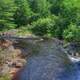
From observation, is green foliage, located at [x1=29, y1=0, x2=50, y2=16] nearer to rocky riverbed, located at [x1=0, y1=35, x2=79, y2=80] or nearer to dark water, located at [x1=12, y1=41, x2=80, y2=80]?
rocky riverbed, located at [x1=0, y1=35, x2=79, y2=80]

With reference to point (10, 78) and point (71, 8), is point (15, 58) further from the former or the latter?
point (71, 8)

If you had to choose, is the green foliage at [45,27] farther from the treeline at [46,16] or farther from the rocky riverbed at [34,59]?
the rocky riverbed at [34,59]

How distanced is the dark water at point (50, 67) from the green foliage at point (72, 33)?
4771 mm

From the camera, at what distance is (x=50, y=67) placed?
107ft

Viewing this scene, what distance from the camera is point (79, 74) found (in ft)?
102

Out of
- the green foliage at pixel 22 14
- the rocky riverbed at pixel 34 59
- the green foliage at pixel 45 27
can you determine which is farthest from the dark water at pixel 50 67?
the green foliage at pixel 22 14

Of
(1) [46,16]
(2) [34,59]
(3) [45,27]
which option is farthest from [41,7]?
(2) [34,59]

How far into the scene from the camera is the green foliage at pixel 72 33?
1748 inches

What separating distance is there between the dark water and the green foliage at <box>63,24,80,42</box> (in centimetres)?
477

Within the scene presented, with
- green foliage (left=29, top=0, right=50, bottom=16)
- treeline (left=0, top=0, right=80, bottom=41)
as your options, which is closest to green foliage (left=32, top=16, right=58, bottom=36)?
treeline (left=0, top=0, right=80, bottom=41)

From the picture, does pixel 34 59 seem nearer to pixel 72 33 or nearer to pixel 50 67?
pixel 50 67

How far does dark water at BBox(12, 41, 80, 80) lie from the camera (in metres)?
29.6

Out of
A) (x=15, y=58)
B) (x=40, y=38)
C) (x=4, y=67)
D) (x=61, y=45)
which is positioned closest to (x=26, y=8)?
(x=40, y=38)

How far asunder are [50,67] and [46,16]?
102ft
